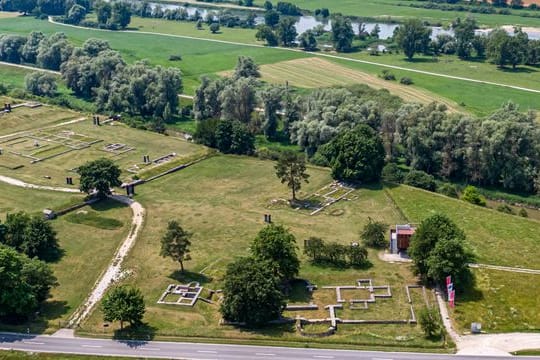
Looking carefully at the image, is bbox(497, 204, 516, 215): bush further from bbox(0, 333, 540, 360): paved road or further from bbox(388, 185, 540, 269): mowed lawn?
bbox(0, 333, 540, 360): paved road

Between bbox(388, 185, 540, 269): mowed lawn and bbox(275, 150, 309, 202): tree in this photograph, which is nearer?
bbox(388, 185, 540, 269): mowed lawn

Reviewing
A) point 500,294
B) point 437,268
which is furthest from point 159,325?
point 500,294

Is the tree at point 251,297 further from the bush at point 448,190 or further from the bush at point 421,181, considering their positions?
the bush at point 448,190

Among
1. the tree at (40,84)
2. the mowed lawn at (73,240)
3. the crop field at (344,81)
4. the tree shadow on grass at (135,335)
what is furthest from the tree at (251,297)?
the tree at (40,84)

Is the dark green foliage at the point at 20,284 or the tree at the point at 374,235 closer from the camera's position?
the dark green foliage at the point at 20,284

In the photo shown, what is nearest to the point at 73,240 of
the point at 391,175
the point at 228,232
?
the point at 228,232

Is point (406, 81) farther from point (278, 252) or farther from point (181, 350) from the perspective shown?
point (181, 350)

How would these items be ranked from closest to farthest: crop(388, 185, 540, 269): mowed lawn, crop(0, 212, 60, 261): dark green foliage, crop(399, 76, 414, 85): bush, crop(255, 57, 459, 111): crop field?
1. crop(0, 212, 60, 261): dark green foliage
2. crop(388, 185, 540, 269): mowed lawn
3. crop(255, 57, 459, 111): crop field
4. crop(399, 76, 414, 85): bush

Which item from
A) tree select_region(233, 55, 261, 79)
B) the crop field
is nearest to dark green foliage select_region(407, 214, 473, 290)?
the crop field
